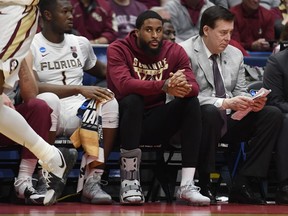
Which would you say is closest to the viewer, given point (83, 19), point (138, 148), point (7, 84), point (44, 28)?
point (7, 84)

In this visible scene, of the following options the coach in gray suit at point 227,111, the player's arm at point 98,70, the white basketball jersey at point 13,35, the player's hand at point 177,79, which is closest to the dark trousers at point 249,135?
the coach in gray suit at point 227,111

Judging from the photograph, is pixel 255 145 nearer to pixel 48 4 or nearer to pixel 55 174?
pixel 55 174

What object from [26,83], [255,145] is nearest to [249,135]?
[255,145]

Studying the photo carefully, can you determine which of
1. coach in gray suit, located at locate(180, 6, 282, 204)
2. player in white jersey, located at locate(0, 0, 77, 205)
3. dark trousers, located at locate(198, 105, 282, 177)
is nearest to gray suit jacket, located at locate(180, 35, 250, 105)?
coach in gray suit, located at locate(180, 6, 282, 204)

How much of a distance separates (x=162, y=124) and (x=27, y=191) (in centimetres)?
112

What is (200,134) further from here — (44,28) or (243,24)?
(243,24)

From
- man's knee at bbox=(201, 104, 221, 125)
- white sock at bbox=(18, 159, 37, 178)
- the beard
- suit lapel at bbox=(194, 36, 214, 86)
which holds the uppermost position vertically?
the beard

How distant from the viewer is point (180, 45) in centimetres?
711

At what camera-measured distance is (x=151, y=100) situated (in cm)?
682

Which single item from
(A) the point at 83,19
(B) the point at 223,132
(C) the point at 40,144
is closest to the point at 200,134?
(B) the point at 223,132

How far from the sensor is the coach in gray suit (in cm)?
670

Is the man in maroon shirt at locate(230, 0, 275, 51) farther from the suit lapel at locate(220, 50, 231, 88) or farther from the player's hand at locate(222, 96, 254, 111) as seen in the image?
the player's hand at locate(222, 96, 254, 111)

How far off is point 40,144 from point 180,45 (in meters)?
1.79

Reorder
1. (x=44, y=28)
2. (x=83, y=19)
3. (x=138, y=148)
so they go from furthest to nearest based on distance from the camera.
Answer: (x=83, y=19), (x=44, y=28), (x=138, y=148)
